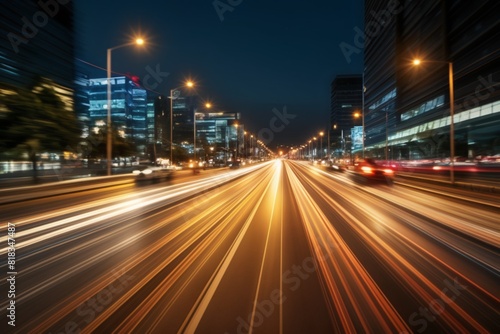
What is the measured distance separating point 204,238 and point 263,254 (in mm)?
1823

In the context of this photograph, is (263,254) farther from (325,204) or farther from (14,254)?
(325,204)

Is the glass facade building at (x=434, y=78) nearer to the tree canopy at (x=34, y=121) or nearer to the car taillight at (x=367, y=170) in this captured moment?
the car taillight at (x=367, y=170)

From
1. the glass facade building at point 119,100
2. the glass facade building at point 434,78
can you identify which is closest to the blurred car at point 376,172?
the glass facade building at point 434,78

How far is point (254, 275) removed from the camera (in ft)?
17.3

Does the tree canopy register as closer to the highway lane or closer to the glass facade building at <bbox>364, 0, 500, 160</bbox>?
the highway lane

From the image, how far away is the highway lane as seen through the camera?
3.83 m

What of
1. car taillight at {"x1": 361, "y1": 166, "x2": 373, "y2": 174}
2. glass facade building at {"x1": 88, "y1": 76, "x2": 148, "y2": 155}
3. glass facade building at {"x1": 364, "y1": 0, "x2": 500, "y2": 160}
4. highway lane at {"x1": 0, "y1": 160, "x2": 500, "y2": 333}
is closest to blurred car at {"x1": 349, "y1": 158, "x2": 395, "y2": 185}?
car taillight at {"x1": 361, "y1": 166, "x2": 373, "y2": 174}

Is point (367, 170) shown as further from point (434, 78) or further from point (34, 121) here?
point (434, 78)

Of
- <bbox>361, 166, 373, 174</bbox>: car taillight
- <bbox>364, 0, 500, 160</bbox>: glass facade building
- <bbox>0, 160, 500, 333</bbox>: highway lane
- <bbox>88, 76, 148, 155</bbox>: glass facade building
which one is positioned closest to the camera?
<bbox>0, 160, 500, 333</bbox>: highway lane

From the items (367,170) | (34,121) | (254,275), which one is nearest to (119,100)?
(34,121)

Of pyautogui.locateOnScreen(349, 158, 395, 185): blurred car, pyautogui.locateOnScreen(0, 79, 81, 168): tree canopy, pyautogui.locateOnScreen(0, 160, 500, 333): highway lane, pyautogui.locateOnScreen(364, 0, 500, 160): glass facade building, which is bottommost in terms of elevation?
pyautogui.locateOnScreen(0, 160, 500, 333): highway lane

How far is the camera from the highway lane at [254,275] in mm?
3830

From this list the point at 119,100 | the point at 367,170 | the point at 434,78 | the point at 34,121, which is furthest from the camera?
the point at 119,100

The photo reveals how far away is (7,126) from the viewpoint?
67.3ft
